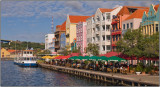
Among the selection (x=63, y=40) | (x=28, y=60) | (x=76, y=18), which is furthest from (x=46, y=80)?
(x=63, y=40)

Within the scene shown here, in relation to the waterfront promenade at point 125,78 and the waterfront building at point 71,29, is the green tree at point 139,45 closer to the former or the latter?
the waterfront promenade at point 125,78

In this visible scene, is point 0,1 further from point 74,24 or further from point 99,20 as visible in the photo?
point 74,24

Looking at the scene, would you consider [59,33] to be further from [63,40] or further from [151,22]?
[151,22]

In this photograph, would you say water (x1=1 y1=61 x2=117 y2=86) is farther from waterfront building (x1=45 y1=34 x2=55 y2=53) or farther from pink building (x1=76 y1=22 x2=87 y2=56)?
waterfront building (x1=45 y1=34 x2=55 y2=53)

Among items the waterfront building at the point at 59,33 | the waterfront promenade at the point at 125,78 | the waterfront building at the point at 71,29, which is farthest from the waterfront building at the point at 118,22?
the waterfront building at the point at 59,33

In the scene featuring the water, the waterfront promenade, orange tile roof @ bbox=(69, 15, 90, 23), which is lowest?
the water

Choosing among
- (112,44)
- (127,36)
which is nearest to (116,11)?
(112,44)

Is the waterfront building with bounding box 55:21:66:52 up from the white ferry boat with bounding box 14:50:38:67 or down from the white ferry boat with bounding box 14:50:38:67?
up

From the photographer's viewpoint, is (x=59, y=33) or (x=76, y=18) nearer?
(x=76, y=18)

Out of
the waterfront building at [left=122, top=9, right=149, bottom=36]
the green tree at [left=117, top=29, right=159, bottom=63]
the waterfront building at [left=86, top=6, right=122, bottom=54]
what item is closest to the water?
the green tree at [left=117, top=29, right=159, bottom=63]

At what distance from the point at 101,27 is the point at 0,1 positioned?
1815 inches

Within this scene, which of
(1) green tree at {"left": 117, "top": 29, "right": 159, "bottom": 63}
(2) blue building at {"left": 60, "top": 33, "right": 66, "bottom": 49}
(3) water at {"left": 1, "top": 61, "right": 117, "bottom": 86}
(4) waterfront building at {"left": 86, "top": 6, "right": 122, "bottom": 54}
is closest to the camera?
(1) green tree at {"left": 117, "top": 29, "right": 159, "bottom": 63}

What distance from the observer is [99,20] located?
255 feet

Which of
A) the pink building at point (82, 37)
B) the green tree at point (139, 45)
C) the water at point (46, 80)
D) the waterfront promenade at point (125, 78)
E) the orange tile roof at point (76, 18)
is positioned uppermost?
the orange tile roof at point (76, 18)
